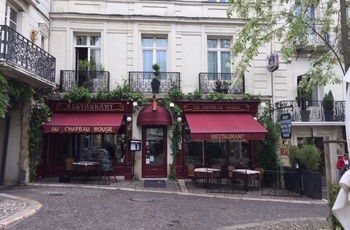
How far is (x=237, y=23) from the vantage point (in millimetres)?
15648

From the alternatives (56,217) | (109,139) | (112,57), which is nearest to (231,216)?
Result: (56,217)

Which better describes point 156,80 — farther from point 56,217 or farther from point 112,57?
point 56,217

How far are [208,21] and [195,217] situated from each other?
9773 mm

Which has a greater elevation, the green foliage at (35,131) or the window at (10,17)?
the window at (10,17)

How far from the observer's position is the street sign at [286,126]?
512 inches

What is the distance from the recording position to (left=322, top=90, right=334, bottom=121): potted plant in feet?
49.8

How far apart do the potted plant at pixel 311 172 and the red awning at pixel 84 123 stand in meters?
7.03

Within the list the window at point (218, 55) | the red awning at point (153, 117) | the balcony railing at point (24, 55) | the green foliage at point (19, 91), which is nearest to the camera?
the balcony railing at point (24, 55)

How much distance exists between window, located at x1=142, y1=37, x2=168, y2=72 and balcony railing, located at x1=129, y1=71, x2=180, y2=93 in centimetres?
43

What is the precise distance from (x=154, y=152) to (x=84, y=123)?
3.30m

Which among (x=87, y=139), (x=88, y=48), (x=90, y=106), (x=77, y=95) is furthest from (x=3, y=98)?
(x=88, y=48)

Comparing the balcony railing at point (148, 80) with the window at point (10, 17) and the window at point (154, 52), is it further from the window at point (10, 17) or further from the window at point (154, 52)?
the window at point (10, 17)

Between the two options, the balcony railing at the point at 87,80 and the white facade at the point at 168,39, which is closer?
the balcony railing at the point at 87,80

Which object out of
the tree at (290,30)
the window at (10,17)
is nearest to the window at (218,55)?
the tree at (290,30)
